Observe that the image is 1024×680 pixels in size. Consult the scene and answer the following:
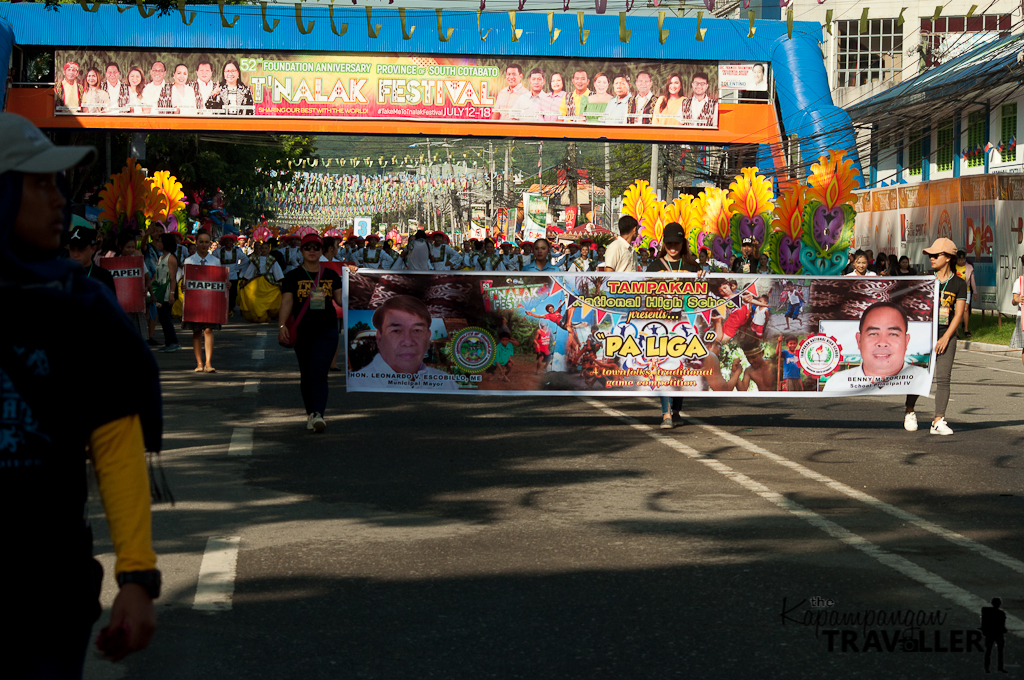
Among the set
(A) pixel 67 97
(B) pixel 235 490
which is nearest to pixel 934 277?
(B) pixel 235 490

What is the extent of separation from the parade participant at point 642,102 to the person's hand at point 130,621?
91.2ft

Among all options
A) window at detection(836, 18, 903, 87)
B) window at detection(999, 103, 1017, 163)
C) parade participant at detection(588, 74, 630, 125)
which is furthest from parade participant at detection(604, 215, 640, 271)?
window at detection(836, 18, 903, 87)

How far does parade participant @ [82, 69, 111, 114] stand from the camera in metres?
28.7

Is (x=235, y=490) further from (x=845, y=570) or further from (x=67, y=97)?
(x=67, y=97)

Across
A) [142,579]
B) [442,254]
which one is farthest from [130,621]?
[442,254]

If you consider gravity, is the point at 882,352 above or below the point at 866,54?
below

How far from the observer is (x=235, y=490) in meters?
8.49

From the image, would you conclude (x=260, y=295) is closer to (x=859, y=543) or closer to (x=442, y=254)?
(x=442, y=254)

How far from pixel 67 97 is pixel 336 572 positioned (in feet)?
82.5

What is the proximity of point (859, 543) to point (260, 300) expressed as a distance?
17.6 m

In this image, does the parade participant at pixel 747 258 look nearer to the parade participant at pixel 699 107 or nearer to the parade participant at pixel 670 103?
the parade participant at pixel 699 107

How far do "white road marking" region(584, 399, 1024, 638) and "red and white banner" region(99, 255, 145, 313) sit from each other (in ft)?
32.5

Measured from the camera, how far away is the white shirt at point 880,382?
38.0 ft

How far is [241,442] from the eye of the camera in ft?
34.9
